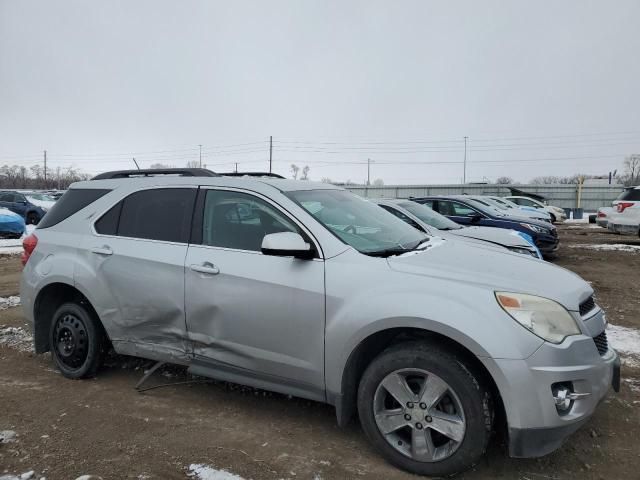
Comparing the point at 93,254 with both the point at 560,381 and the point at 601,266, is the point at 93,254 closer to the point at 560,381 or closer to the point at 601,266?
the point at 560,381

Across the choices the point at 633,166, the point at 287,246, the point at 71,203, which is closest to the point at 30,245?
the point at 71,203

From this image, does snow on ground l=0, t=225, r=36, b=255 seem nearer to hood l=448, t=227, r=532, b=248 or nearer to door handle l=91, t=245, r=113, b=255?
door handle l=91, t=245, r=113, b=255

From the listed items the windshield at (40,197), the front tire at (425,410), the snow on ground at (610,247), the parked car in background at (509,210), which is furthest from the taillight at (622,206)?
the windshield at (40,197)

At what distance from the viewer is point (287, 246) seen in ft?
10.1

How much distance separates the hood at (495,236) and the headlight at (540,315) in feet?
17.4

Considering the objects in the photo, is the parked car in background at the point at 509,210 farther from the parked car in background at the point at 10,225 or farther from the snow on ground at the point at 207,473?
the parked car in background at the point at 10,225

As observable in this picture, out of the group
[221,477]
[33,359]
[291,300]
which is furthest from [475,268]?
[33,359]

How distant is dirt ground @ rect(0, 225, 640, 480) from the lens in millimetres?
2908

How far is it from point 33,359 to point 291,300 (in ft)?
10.8

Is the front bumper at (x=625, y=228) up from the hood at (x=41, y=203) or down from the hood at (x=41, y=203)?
down

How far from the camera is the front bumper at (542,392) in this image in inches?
99.6

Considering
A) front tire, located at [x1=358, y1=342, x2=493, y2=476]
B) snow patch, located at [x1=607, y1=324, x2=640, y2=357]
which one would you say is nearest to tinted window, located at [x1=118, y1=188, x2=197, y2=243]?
front tire, located at [x1=358, y1=342, x2=493, y2=476]

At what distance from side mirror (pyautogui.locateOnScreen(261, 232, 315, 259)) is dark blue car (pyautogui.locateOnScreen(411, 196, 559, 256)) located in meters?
8.19

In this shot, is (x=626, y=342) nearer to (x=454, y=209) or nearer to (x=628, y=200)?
(x=454, y=209)
